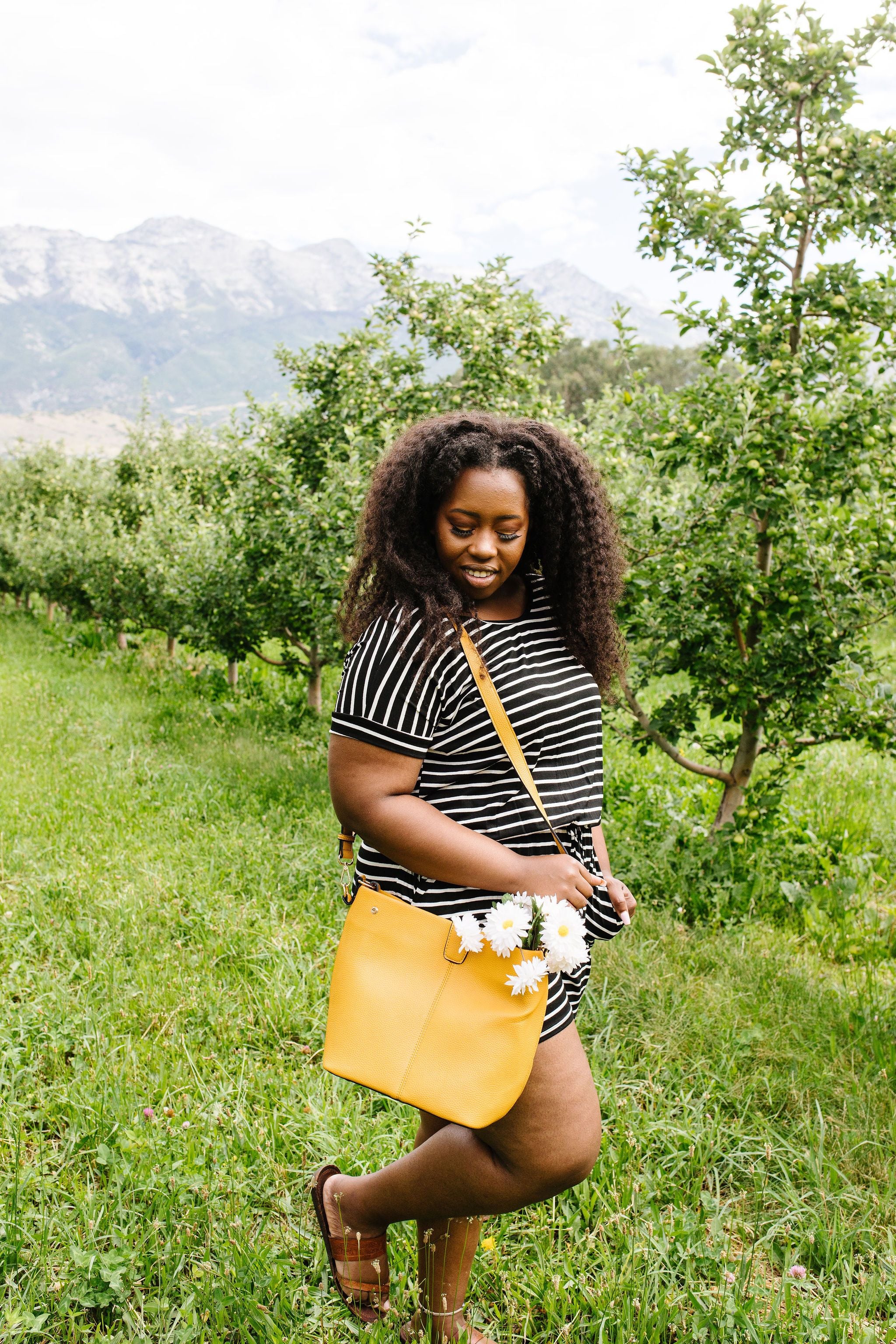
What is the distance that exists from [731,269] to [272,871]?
3.47m

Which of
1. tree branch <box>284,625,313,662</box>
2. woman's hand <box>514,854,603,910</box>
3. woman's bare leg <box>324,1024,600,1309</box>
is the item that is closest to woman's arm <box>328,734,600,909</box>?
woman's hand <box>514,854,603,910</box>

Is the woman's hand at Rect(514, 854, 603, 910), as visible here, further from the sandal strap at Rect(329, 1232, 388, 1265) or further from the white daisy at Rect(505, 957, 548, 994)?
the sandal strap at Rect(329, 1232, 388, 1265)

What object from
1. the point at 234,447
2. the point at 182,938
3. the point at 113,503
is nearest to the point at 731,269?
the point at 182,938

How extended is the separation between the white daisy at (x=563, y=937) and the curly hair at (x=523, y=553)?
0.49 meters

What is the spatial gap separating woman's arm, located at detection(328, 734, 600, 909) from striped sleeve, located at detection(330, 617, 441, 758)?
0.03 metres

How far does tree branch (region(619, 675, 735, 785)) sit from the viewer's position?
4.21 meters

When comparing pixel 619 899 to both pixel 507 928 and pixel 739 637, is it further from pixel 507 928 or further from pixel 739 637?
pixel 739 637

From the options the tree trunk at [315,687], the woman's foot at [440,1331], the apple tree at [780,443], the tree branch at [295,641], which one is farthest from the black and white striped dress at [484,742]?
the tree trunk at [315,687]

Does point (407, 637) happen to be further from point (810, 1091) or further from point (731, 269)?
point (731, 269)

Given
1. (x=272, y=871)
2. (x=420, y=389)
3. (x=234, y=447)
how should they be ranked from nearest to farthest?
(x=272, y=871) → (x=420, y=389) → (x=234, y=447)

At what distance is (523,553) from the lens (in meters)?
1.94

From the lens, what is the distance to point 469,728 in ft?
5.28

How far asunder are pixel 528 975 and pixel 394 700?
0.51 meters

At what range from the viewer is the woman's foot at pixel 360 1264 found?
1926 mm
